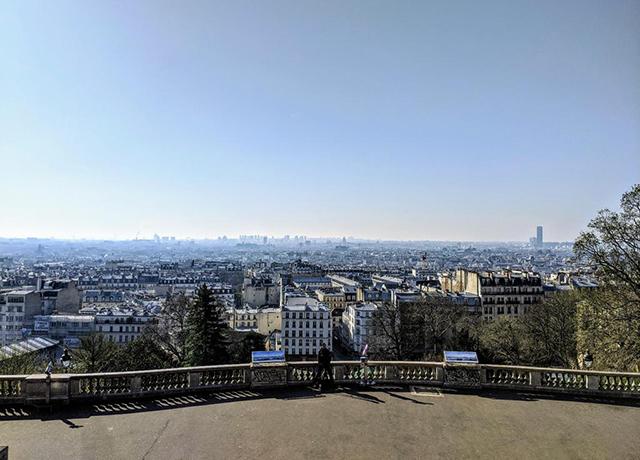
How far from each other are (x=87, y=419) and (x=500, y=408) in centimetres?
1067

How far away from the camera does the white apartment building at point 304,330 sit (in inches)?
2773

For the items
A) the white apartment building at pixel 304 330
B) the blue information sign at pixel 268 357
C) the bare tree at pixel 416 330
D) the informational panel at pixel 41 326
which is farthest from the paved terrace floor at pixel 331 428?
the informational panel at pixel 41 326

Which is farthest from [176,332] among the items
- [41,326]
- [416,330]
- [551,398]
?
[551,398]

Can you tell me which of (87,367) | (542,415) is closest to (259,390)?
(542,415)

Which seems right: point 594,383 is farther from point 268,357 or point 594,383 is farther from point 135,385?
point 135,385

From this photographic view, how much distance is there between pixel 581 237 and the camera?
22531 mm

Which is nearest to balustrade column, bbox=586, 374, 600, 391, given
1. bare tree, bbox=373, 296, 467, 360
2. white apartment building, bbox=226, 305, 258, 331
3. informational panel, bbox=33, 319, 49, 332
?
bare tree, bbox=373, 296, 467, 360

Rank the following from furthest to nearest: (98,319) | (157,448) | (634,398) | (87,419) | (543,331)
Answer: (98,319)
(543,331)
(634,398)
(87,419)
(157,448)

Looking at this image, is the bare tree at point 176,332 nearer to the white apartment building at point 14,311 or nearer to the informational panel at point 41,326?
the informational panel at point 41,326

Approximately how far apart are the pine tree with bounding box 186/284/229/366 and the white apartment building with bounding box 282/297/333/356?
26946 millimetres

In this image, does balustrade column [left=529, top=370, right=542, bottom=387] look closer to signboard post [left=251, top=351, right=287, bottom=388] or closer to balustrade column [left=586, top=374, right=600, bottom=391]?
balustrade column [left=586, top=374, right=600, bottom=391]

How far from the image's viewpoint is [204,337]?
41344mm

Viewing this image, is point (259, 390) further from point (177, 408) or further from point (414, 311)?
point (414, 311)

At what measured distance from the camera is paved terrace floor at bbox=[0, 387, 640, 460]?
34.6 feet
